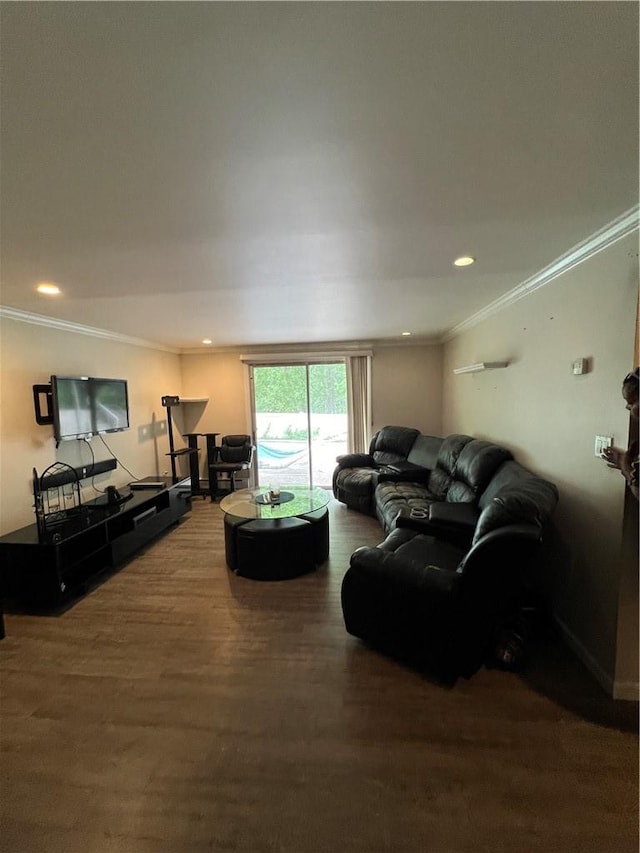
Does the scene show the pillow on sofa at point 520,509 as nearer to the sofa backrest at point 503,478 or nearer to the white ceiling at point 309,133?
the sofa backrest at point 503,478

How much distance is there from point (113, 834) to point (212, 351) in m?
5.45

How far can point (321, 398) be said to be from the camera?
5.74m

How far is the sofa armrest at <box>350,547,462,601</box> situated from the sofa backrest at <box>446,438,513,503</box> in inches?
52.0

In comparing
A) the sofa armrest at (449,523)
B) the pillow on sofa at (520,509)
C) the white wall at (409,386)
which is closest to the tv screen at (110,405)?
the sofa armrest at (449,523)

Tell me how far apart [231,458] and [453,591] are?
169 inches

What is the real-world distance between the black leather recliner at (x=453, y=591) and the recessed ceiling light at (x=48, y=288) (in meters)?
2.74

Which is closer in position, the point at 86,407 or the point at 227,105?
the point at 227,105

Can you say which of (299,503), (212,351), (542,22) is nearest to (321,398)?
(212,351)

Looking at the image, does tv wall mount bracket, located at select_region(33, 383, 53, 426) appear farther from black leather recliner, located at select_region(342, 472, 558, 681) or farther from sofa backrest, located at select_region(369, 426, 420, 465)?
sofa backrest, located at select_region(369, 426, 420, 465)

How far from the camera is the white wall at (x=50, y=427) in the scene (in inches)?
114

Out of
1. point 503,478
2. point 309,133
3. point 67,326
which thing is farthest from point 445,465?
point 67,326

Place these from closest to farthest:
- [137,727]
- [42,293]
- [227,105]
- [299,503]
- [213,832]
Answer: [227,105]
[213,832]
[137,727]
[42,293]
[299,503]

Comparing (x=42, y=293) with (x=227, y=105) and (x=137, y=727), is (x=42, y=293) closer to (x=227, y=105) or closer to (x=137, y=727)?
(x=227, y=105)

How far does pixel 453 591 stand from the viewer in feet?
5.80
